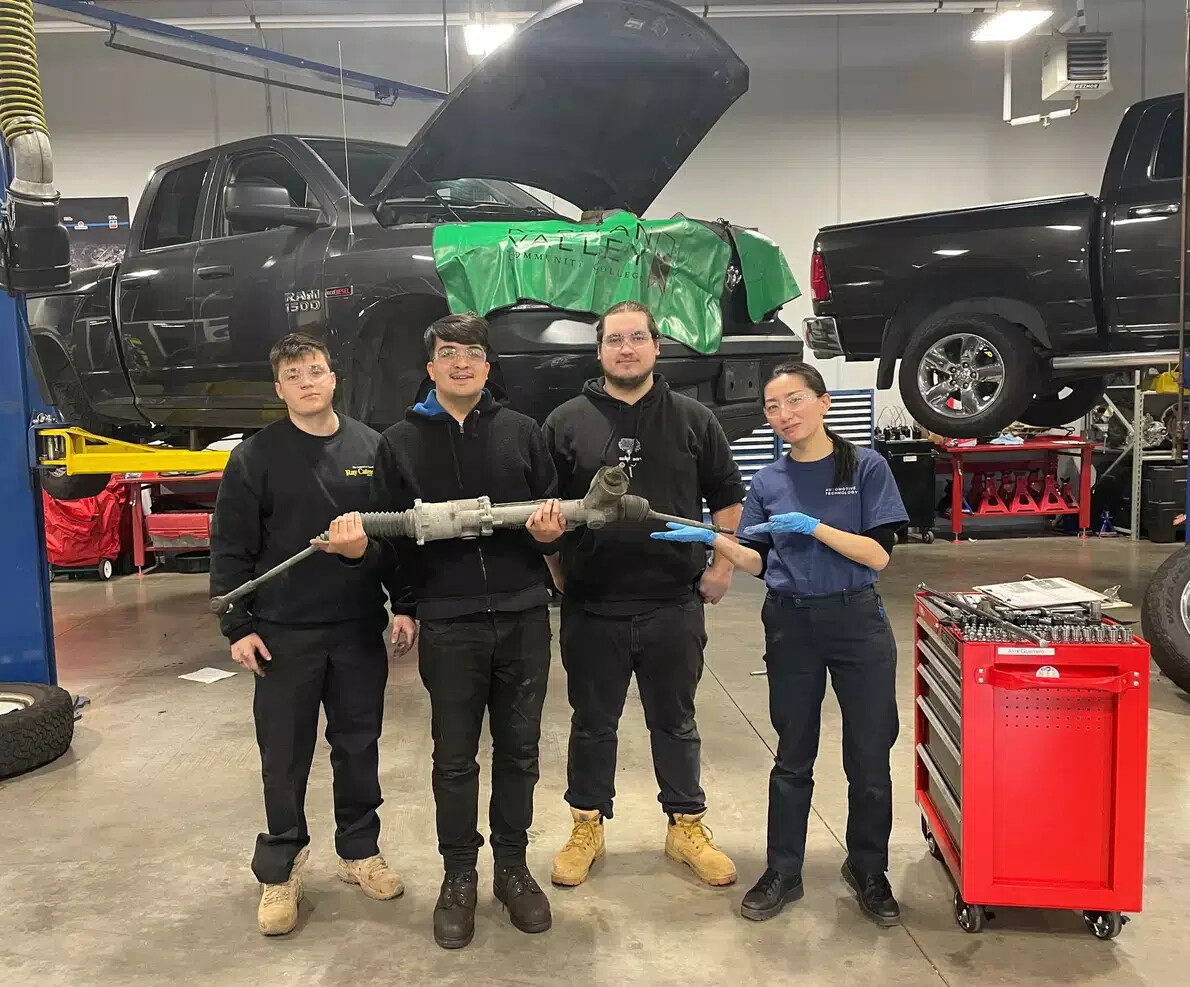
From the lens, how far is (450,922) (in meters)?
2.40

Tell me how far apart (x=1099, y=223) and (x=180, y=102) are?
25.3ft

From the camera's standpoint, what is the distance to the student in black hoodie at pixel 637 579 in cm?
261

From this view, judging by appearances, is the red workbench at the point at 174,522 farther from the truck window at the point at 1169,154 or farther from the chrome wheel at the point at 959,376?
the truck window at the point at 1169,154

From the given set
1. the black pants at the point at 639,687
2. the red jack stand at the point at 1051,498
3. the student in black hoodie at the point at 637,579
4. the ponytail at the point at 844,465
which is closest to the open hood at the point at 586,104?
the student in black hoodie at the point at 637,579

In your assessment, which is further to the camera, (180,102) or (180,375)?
(180,102)

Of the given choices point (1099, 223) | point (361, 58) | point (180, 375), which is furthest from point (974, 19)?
point (180, 375)

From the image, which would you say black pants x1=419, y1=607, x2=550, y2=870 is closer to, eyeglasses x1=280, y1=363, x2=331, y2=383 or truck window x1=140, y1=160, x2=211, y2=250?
eyeglasses x1=280, y1=363, x2=331, y2=383

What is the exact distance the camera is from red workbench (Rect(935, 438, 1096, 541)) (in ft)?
28.0

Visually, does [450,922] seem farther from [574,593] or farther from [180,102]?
[180,102]

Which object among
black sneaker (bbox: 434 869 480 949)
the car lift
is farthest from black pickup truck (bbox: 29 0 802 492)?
black sneaker (bbox: 434 869 480 949)

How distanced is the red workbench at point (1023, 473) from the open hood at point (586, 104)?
4.88m

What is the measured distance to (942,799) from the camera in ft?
8.87

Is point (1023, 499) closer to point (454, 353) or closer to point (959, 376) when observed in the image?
point (959, 376)

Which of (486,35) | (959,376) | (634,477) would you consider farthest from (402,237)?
(486,35)
